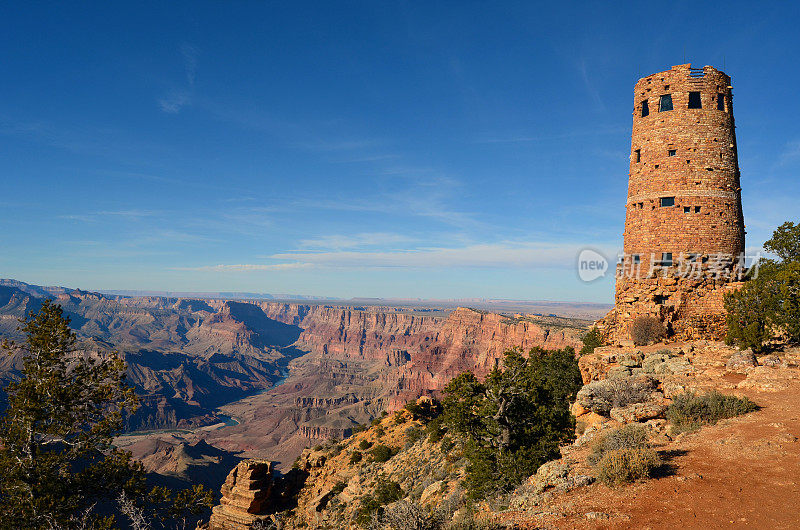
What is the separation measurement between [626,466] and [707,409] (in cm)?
679

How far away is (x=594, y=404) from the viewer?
17203mm

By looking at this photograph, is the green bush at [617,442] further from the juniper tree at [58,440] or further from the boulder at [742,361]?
the juniper tree at [58,440]

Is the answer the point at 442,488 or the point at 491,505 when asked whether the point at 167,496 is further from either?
the point at 491,505

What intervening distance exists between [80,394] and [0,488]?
3655 mm

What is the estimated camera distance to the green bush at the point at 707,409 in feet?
44.9

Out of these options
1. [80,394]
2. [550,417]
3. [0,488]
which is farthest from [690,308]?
[0,488]

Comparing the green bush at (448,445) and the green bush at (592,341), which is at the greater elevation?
the green bush at (592,341)

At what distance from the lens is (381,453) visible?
126 ft

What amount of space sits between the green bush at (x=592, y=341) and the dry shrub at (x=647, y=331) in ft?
12.2

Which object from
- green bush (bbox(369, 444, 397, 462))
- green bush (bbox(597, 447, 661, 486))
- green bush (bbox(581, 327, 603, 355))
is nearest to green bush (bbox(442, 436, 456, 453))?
green bush (bbox(369, 444, 397, 462))

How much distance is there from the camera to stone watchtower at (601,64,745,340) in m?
24.5

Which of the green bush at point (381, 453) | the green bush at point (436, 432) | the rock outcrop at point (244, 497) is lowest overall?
the rock outcrop at point (244, 497)

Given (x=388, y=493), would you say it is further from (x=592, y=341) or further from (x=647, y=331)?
(x=647, y=331)

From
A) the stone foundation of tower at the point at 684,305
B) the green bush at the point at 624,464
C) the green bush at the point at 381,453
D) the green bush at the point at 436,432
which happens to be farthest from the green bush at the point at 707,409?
the green bush at the point at 381,453
